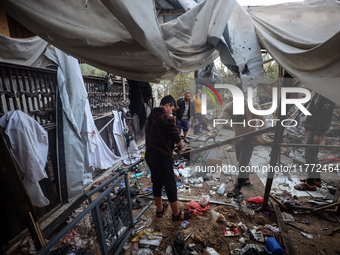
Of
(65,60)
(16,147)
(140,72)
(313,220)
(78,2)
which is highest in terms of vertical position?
(65,60)

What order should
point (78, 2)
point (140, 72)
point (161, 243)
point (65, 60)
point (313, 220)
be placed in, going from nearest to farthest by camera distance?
point (78, 2), point (140, 72), point (161, 243), point (313, 220), point (65, 60)

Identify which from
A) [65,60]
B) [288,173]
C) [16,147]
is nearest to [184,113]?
[288,173]

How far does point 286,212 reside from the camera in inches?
123

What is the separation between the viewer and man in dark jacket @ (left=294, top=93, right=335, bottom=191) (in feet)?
11.3

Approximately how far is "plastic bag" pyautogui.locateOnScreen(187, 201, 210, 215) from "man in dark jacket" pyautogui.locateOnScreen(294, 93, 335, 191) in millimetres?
2494

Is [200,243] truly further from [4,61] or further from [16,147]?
[4,61]

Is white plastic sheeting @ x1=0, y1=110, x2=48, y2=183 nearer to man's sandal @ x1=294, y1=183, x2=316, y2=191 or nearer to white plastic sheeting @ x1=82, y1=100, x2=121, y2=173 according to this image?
white plastic sheeting @ x1=82, y1=100, x2=121, y2=173

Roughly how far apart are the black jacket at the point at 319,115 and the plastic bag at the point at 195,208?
306cm

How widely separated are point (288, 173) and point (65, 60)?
6.31 m

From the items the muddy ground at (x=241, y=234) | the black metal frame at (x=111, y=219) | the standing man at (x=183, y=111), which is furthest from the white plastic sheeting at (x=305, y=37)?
the standing man at (x=183, y=111)

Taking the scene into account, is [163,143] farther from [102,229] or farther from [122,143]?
[122,143]

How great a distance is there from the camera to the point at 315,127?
3674mm

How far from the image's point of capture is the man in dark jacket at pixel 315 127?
3.44 m

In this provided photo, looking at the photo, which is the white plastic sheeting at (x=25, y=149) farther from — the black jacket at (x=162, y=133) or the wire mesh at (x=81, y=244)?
the black jacket at (x=162, y=133)
